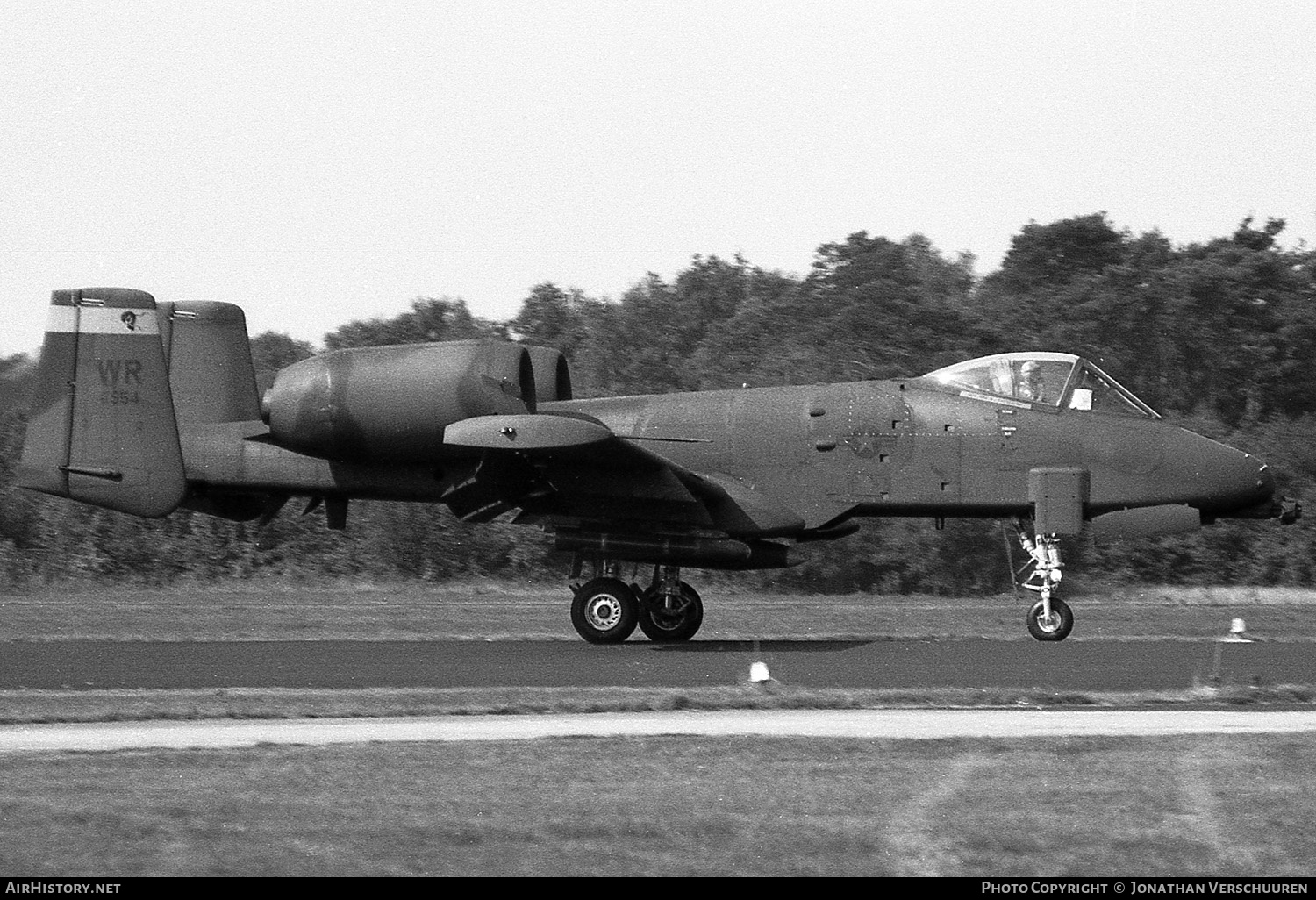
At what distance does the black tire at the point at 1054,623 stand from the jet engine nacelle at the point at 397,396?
5.92 metres

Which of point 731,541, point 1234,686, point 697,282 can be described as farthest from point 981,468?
point 697,282

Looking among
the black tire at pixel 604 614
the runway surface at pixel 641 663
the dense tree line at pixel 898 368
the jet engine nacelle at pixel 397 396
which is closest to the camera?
the runway surface at pixel 641 663

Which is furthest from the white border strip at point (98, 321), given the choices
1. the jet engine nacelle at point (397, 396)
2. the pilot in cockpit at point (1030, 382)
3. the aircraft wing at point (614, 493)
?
the pilot in cockpit at point (1030, 382)

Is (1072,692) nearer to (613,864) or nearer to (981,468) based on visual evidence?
(981,468)

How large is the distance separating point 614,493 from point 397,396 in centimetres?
253

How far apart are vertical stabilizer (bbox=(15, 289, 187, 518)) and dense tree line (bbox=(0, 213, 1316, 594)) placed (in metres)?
1.86

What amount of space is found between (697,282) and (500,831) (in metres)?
63.0

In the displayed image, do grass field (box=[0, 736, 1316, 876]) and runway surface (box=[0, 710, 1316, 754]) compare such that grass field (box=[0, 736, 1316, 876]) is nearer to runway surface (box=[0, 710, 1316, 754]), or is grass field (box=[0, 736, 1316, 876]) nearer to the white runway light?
runway surface (box=[0, 710, 1316, 754])

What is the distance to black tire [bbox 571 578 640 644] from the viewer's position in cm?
1812

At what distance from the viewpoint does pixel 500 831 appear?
7801mm

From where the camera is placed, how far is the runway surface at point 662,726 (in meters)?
10.9

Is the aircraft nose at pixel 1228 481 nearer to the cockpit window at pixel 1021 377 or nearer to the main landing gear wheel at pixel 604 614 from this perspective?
the cockpit window at pixel 1021 377

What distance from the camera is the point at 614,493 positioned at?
17.8 meters
